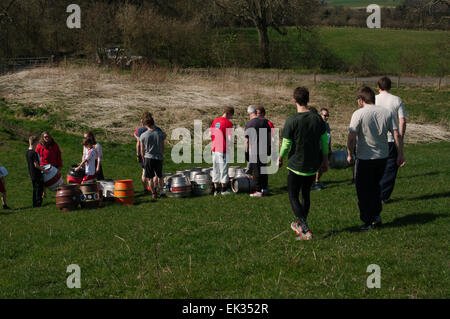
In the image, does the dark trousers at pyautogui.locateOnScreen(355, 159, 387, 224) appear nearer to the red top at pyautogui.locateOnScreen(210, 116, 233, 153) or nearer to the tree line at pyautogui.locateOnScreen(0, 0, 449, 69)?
the red top at pyautogui.locateOnScreen(210, 116, 233, 153)

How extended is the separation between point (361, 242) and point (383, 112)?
2.03 m

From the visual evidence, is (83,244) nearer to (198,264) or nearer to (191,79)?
(198,264)

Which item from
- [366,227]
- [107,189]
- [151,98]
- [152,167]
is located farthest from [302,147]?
[151,98]

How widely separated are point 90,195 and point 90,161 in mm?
1517

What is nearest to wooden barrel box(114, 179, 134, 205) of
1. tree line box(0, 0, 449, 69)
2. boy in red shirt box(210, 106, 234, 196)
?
boy in red shirt box(210, 106, 234, 196)

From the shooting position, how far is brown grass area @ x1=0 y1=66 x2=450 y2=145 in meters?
23.2

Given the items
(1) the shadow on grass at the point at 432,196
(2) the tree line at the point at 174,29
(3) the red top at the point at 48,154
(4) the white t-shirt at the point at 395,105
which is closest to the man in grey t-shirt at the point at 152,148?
(3) the red top at the point at 48,154

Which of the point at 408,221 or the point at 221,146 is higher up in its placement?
the point at 221,146

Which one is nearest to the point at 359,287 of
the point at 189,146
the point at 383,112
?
the point at 383,112

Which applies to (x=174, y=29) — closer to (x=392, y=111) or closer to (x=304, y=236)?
(x=392, y=111)

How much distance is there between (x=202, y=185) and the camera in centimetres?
1198

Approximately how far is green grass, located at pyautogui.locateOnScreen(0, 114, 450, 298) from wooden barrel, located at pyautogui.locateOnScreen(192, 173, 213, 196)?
14.9 inches

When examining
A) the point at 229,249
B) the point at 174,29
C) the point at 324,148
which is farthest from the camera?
the point at 174,29

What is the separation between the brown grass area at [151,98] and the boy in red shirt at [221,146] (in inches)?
398
